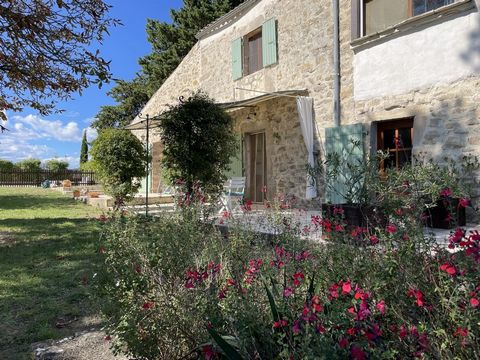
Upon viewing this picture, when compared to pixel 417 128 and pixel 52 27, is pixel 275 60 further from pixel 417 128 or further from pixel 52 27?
pixel 52 27

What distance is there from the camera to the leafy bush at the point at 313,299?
4.11ft

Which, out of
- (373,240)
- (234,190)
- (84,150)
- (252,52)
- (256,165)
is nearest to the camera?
(373,240)

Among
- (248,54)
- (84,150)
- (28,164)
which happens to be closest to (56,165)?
(28,164)

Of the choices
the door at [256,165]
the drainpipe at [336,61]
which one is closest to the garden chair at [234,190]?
the door at [256,165]

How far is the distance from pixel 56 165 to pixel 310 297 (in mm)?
32148

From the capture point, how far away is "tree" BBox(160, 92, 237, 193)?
715cm

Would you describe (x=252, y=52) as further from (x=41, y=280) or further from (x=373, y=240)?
(x=373, y=240)

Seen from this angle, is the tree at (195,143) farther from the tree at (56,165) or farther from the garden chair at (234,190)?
the tree at (56,165)

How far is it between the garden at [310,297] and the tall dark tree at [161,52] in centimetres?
1953

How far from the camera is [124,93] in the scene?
25766 mm

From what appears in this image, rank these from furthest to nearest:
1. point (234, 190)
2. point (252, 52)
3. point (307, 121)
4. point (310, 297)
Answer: point (252, 52) → point (234, 190) → point (307, 121) → point (310, 297)

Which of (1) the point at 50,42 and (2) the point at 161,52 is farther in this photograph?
(2) the point at 161,52

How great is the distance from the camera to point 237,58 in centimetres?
1059

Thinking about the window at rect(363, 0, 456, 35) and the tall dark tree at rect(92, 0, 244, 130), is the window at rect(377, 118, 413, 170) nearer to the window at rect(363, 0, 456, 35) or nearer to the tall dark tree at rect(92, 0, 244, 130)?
the window at rect(363, 0, 456, 35)
